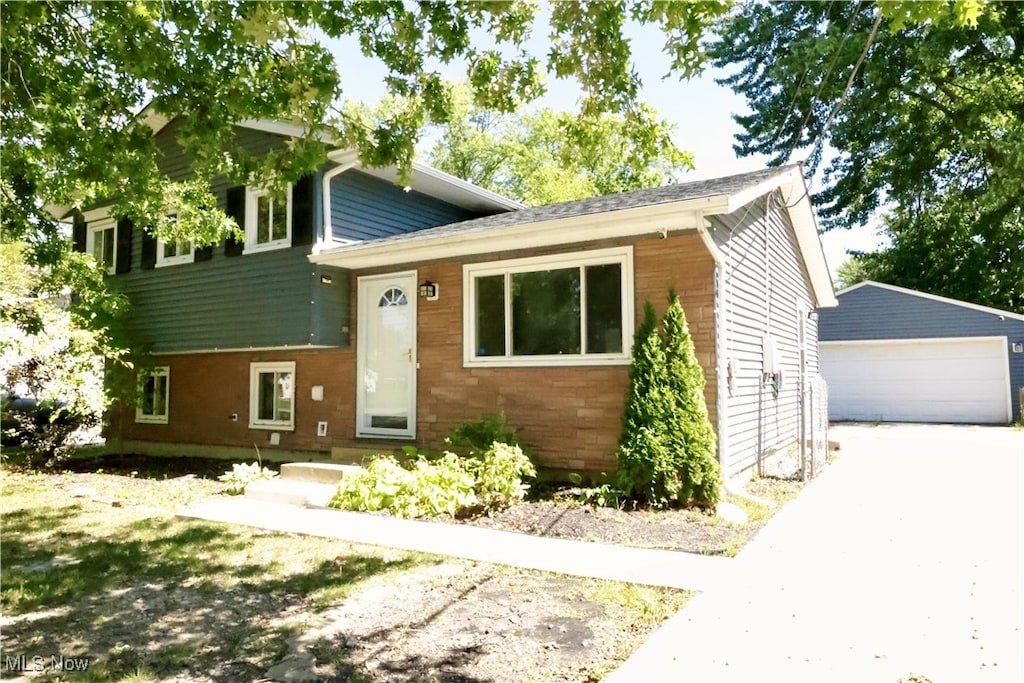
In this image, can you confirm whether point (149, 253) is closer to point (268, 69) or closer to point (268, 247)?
point (268, 247)

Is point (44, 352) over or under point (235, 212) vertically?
under

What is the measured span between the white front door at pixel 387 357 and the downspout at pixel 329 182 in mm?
852

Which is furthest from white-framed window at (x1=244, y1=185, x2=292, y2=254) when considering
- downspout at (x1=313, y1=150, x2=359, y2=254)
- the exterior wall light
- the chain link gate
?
the chain link gate

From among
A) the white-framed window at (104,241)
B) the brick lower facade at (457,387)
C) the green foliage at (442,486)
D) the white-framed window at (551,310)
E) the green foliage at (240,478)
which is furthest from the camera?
the white-framed window at (104,241)

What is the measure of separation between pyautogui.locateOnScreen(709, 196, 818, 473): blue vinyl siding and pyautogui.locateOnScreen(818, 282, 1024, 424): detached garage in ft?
28.1

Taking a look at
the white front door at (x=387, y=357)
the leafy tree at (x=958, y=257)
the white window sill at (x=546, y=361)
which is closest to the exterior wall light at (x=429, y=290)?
the white front door at (x=387, y=357)

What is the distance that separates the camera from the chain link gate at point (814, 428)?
895 cm

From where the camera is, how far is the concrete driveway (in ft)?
10.6

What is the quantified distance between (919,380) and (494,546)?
1814 cm

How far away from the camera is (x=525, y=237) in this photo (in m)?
8.18

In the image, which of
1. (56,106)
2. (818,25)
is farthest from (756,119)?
(56,106)

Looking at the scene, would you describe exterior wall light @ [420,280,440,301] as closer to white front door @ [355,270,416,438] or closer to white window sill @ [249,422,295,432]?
white front door @ [355,270,416,438]

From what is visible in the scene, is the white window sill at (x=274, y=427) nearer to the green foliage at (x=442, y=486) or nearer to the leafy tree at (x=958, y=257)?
the green foliage at (x=442, y=486)

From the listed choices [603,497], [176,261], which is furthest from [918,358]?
[176,261]
